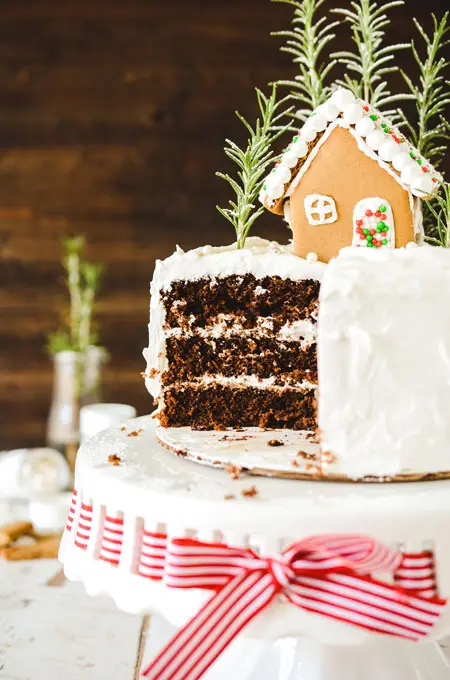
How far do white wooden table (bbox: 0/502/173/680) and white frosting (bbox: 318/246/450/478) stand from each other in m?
0.79

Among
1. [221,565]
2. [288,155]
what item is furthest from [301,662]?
[288,155]

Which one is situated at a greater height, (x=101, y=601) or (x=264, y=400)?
(x=264, y=400)

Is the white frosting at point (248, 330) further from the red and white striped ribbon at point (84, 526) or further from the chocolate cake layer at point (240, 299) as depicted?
the red and white striped ribbon at point (84, 526)

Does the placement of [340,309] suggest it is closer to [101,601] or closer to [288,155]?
[288,155]

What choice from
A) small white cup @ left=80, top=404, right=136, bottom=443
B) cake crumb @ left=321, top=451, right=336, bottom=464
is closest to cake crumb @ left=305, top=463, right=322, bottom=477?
cake crumb @ left=321, top=451, right=336, bottom=464

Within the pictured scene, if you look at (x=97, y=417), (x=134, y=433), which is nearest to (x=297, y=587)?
(x=134, y=433)

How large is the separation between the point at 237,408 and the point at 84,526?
0.56 m

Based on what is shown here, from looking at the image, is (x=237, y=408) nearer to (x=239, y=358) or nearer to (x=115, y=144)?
(x=239, y=358)

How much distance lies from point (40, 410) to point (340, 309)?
2762mm

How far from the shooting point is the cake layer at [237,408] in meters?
1.61

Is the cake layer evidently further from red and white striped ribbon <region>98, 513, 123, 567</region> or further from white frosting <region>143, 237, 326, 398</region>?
red and white striped ribbon <region>98, 513, 123, 567</region>

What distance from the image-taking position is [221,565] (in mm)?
980

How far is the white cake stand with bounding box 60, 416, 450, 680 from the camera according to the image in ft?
3.17

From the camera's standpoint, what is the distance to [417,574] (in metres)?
0.96
